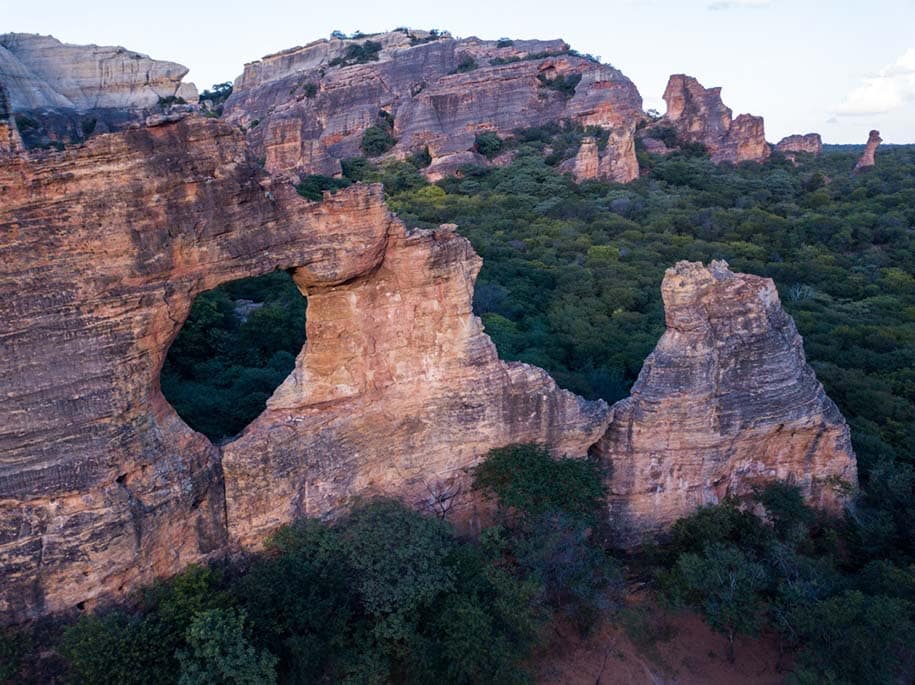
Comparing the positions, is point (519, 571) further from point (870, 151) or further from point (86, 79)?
point (86, 79)

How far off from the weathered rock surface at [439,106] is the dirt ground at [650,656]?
41518 mm

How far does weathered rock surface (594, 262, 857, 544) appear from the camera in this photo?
→ 12.1 metres

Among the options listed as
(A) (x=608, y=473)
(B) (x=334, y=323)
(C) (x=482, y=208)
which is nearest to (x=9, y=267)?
(B) (x=334, y=323)

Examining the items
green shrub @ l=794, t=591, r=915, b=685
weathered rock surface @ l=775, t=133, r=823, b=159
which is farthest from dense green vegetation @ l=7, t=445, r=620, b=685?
weathered rock surface @ l=775, t=133, r=823, b=159

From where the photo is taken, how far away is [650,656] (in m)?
11.9

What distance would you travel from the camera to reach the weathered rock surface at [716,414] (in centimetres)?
1205

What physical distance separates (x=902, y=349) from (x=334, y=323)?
19708 mm

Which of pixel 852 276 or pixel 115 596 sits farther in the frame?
pixel 852 276

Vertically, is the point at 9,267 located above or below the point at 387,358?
above

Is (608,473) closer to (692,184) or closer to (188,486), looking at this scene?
(188,486)

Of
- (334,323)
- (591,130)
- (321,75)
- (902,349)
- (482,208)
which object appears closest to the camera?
(334,323)

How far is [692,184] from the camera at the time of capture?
162 feet

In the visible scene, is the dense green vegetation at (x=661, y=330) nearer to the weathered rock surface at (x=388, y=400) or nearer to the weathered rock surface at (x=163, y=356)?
the weathered rock surface at (x=388, y=400)

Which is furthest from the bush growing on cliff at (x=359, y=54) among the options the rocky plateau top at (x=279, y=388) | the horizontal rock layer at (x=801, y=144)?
the rocky plateau top at (x=279, y=388)
